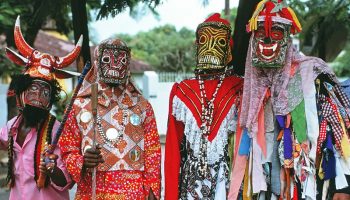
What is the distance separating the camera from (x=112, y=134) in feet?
13.1

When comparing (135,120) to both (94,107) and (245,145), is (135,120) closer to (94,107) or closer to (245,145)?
(94,107)

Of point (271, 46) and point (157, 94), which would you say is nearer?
point (271, 46)

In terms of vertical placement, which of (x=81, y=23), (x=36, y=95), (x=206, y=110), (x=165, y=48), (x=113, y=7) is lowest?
(x=206, y=110)

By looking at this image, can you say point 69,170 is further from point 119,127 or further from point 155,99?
point 155,99

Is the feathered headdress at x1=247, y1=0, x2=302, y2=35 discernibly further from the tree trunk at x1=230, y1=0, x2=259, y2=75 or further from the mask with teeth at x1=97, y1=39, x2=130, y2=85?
the tree trunk at x1=230, y1=0, x2=259, y2=75

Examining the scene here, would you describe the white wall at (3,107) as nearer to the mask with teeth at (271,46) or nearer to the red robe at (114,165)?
the red robe at (114,165)

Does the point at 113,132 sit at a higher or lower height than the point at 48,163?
higher

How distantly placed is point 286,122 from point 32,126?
6.38 ft

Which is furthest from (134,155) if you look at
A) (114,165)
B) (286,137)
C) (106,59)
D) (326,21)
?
(326,21)

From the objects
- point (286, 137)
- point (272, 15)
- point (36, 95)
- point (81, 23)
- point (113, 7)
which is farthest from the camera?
point (113, 7)

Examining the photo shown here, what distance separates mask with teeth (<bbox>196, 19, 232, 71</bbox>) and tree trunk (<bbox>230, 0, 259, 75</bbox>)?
34.8 inches

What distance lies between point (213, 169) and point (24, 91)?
1586 mm

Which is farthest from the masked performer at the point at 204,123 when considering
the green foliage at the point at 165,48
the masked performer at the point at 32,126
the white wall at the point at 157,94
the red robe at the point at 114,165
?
the green foliage at the point at 165,48

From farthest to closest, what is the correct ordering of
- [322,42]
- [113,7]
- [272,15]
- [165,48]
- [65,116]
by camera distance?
1. [165,48]
2. [322,42]
3. [113,7]
4. [65,116]
5. [272,15]
